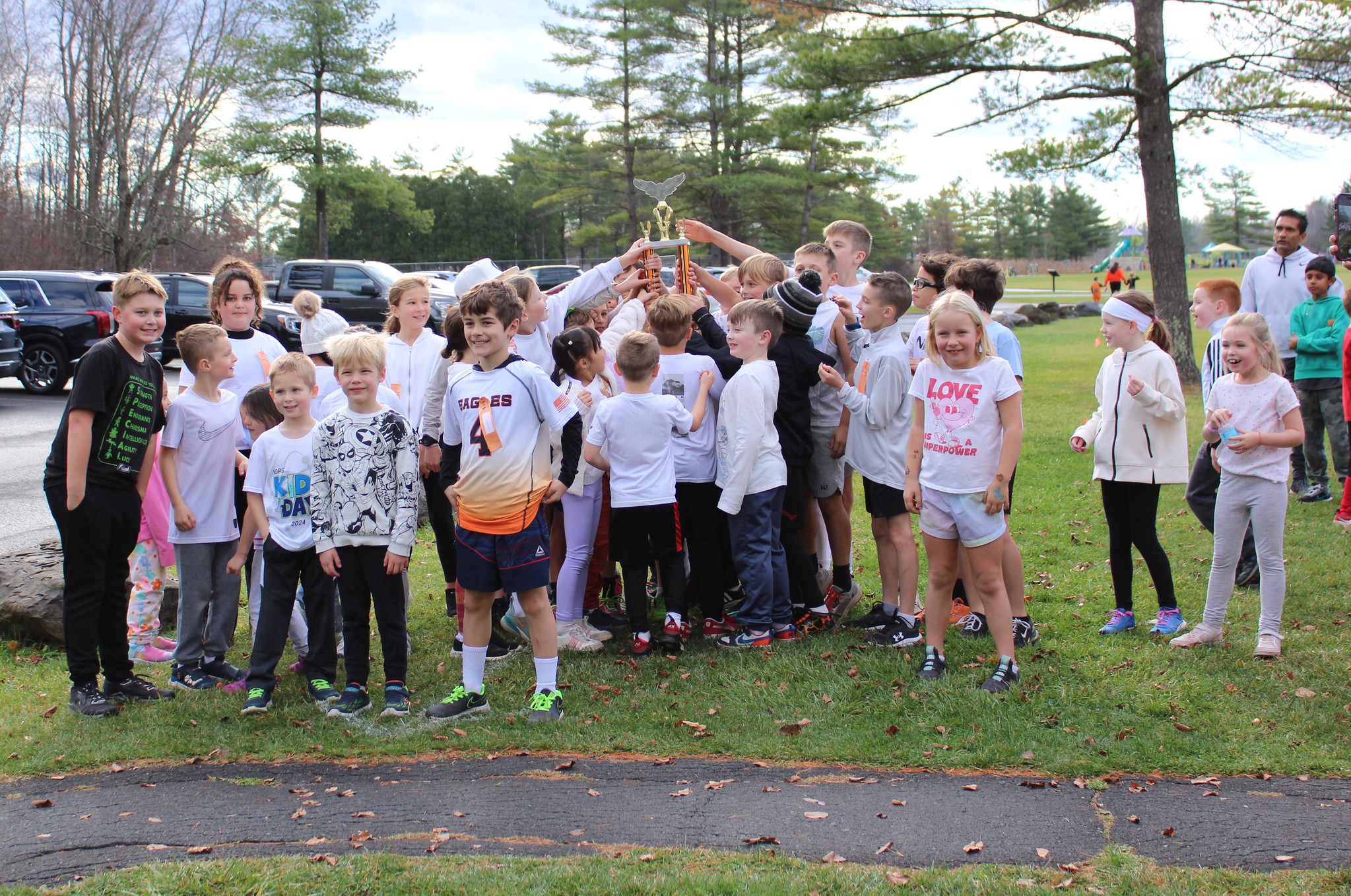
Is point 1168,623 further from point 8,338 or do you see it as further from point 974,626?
point 8,338

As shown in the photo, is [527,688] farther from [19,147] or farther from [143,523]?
[19,147]

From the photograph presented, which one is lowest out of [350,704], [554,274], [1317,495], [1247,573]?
[350,704]

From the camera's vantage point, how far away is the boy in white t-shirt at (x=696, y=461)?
18.0ft

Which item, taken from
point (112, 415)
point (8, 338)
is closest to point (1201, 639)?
point (112, 415)

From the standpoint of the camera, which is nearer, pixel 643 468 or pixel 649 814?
pixel 649 814

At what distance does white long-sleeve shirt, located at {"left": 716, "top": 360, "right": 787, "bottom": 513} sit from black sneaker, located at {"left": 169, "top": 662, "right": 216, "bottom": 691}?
2761 millimetres

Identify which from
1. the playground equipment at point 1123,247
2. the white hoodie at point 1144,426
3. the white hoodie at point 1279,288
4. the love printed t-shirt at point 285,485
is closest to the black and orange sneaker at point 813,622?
the white hoodie at point 1144,426

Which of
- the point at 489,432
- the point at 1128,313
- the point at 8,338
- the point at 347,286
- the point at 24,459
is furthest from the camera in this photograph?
the point at 347,286

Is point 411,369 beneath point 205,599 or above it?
above

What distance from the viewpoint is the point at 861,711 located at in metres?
4.62

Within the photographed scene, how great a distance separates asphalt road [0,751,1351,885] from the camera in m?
3.42

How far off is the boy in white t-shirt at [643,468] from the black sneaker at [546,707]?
80 centimetres

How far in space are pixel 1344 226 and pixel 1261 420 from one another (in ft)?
8.56

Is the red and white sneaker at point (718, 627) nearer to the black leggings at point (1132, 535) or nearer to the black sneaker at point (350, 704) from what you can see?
the black sneaker at point (350, 704)
